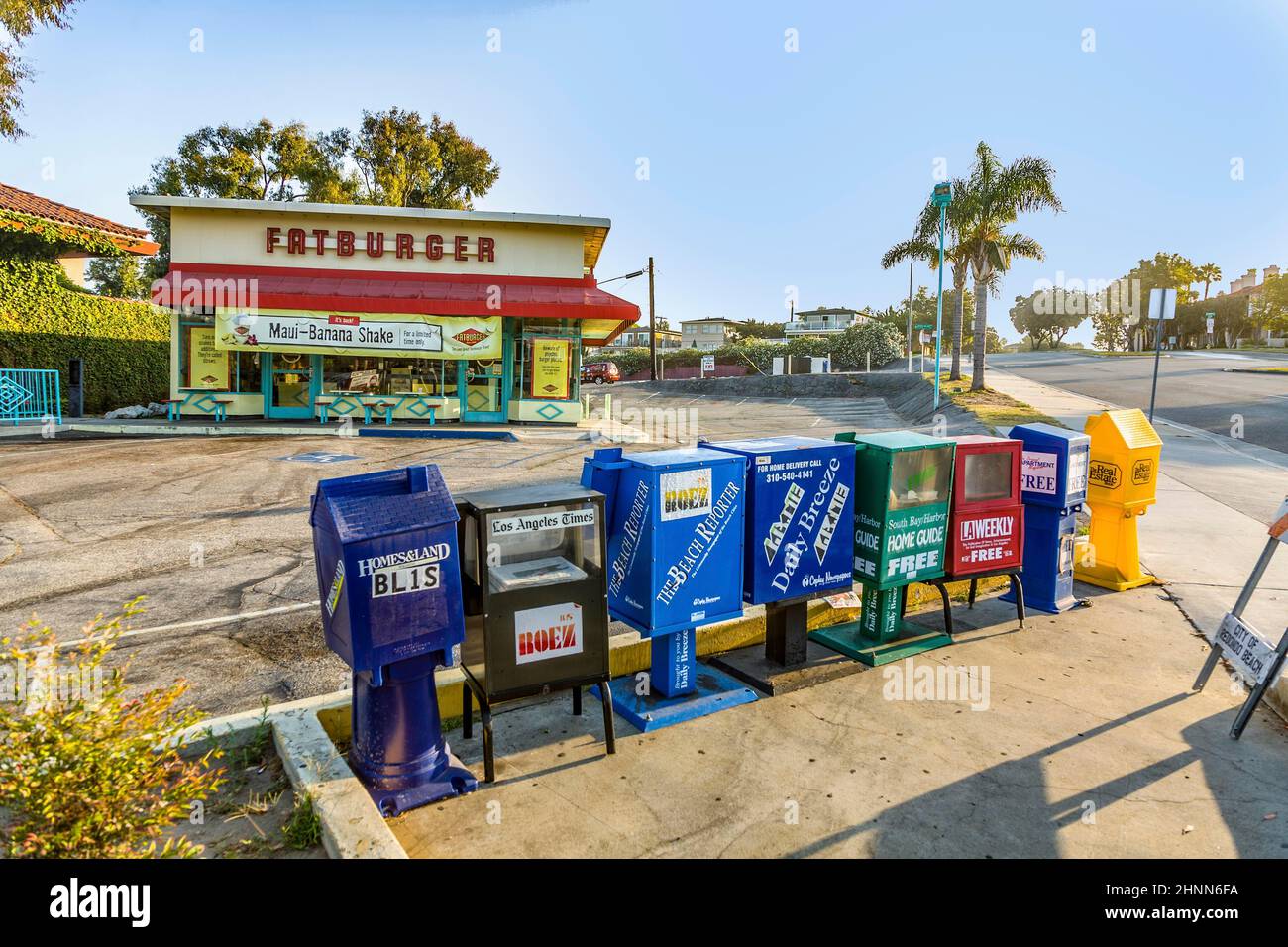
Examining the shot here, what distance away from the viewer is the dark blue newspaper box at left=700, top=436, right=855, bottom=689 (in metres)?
5.02

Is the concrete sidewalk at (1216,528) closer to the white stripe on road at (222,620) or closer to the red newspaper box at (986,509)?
the red newspaper box at (986,509)

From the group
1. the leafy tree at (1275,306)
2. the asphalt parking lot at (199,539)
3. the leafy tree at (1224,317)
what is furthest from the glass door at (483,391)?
the leafy tree at (1224,317)

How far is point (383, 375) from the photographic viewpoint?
2270 cm

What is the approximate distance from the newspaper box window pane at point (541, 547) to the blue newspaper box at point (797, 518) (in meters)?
1.28

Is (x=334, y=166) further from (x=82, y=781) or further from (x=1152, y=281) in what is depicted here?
(x=1152, y=281)

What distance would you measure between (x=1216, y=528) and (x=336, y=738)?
32.8ft

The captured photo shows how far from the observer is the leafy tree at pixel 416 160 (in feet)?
141

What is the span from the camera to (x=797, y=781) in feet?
13.1

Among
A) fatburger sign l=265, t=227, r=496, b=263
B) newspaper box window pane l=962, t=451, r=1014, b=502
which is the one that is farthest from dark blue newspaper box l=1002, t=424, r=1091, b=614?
fatburger sign l=265, t=227, r=496, b=263

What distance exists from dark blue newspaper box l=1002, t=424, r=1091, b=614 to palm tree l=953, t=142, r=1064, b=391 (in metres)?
19.9

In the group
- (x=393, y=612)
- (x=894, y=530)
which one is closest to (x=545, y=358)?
(x=894, y=530)
